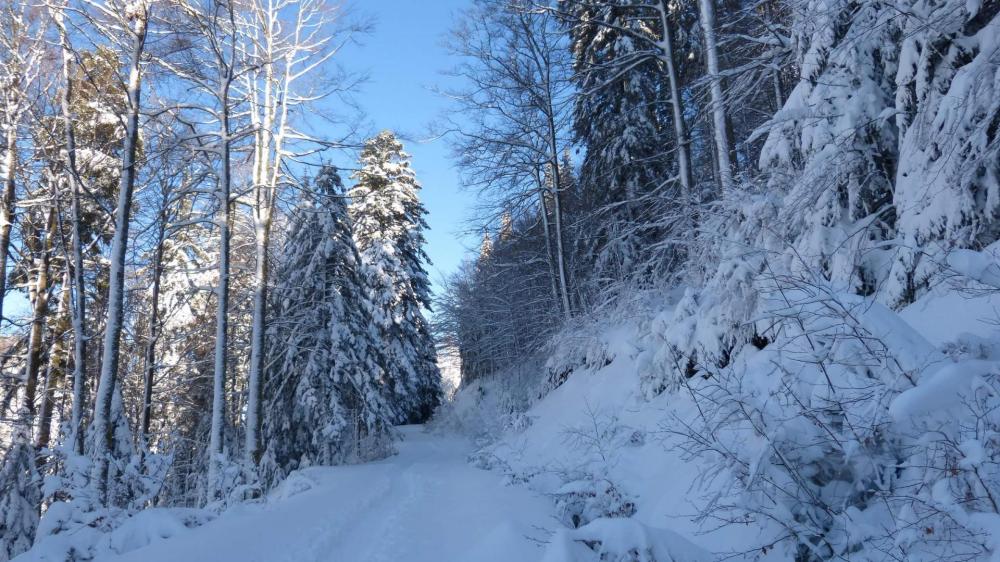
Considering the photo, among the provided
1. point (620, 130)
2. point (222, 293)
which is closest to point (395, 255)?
point (620, 130)

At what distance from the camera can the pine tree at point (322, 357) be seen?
13.2 metres

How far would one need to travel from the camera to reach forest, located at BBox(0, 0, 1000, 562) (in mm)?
2439

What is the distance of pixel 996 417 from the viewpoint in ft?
6.61

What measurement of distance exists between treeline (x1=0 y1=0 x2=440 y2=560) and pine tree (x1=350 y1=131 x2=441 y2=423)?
209 cm

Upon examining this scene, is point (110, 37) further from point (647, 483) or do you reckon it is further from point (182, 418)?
point (182, 418)

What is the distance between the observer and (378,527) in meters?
6.38

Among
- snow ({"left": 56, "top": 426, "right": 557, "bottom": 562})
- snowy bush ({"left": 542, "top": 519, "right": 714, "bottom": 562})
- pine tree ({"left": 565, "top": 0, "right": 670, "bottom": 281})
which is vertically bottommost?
snow ({"left": 56, "top": 426, "right": 557, "bottom": 562})

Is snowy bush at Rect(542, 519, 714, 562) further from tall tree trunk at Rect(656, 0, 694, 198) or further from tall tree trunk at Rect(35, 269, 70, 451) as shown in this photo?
tall tree trunk at Rect(35, 269, 70, 451)

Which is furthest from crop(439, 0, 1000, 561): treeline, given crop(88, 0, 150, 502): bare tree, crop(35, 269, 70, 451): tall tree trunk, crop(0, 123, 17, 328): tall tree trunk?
crop(35, 269, 70, 451): tall tree trunk

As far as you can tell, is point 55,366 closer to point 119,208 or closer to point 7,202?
point 7,202

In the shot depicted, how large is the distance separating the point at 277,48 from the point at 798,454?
12.4 metres

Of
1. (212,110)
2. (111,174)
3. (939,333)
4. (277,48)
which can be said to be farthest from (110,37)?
(939,333)

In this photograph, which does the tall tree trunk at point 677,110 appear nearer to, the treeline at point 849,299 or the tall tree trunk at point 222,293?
the treeline at point 849,299

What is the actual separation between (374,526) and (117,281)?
16.8 ft
